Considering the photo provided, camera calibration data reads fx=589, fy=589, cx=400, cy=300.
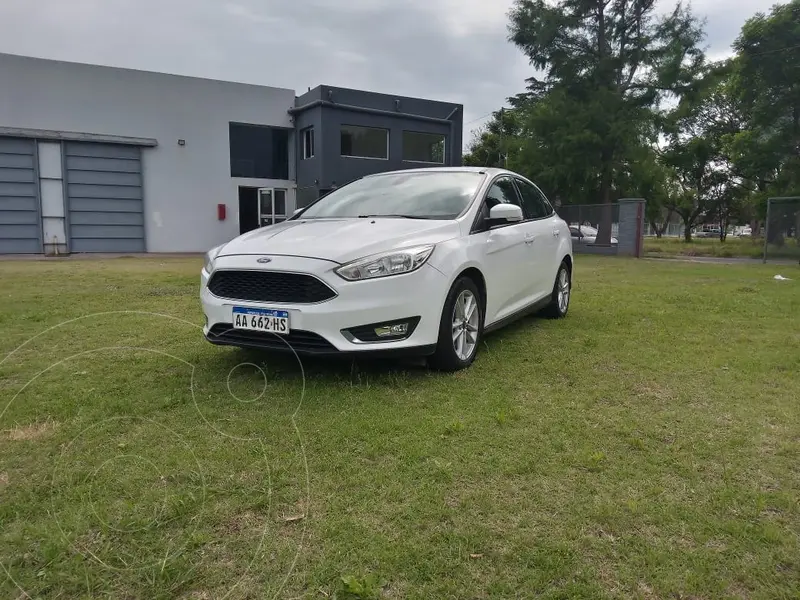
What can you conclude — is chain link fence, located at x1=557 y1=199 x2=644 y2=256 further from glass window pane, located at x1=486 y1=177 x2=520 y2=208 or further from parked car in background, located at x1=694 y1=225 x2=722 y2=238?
parked car in background, located at x1=694 y1=225 x2=722 y2=238

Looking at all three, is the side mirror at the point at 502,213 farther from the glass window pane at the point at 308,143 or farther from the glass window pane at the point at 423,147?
the glass window pane at the point at 423,147

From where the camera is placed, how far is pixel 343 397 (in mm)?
3557

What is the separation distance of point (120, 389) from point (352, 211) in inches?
89.0

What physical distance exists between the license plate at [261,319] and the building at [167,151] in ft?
61.4

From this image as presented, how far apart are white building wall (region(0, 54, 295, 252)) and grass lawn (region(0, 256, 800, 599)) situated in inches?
705

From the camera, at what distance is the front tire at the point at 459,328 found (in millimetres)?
4012

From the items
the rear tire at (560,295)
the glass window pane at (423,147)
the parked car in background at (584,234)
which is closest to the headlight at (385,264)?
the rear tire at (560,295)

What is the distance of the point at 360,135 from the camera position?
23328 mm

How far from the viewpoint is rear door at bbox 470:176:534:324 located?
4.62 metres

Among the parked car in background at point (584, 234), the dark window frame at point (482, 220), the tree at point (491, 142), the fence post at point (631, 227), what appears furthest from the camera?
the tree at point (491, 142)

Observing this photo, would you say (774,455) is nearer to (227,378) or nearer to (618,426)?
(618,426)

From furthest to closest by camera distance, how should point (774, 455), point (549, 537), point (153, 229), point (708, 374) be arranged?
point (153, 229)
point (708, 374)
point (774, 455)
point (549, 537)

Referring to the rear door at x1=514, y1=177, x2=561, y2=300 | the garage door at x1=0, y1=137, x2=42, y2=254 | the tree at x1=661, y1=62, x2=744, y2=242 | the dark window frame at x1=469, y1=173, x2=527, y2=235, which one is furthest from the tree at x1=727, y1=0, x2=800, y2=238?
the garage door at x1=0, y1=137, x2=42, y2=254

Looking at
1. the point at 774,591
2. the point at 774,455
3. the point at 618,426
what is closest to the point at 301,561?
the point at 774,591
